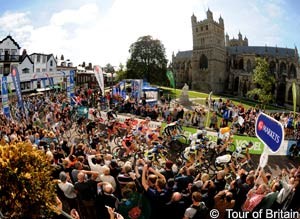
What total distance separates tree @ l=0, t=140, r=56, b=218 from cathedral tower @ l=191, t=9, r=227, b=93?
80.4m

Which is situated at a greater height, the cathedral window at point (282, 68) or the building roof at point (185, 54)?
the building roof at point (185, 54)

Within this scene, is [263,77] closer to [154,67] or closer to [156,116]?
[154,67]

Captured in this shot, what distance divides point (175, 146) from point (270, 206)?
9.77 meters

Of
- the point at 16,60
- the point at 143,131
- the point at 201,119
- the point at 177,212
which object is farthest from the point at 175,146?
the point at 16,60

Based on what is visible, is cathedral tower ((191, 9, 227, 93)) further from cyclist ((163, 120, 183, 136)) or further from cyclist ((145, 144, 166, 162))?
cyclist ((145, 144, 166, 162))

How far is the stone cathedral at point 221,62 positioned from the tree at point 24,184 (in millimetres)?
78708

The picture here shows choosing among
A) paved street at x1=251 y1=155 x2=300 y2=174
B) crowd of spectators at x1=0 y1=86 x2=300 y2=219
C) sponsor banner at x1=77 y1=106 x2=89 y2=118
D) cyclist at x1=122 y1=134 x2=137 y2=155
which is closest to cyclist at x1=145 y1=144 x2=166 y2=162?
cyclist at x1=122 y1=134 x2=137 y2=155

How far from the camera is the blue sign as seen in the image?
7.70 metres

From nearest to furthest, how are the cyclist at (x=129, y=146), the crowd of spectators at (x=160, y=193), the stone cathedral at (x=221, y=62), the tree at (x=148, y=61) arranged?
the crowd of spectators at (x=160, y=193), the cyclist at (x=129, y=146), the tree at (x=148, y=61), the stone cathedral at (x=221, y=62)

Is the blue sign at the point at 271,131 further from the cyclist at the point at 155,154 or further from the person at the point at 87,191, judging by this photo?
the cyclist at the point at 155,154

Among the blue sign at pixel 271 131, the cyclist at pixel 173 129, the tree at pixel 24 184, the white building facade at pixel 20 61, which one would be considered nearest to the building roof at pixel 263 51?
the white building facade at pixel 20 61

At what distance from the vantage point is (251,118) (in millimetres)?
24062

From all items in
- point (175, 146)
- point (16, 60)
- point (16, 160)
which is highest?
point (16, 60)

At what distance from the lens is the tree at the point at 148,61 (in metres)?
73.0
